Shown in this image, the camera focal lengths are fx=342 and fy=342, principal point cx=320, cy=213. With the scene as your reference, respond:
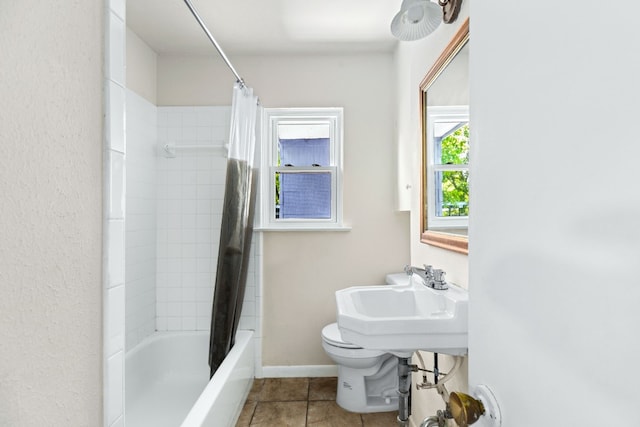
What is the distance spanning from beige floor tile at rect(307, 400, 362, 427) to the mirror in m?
1.16

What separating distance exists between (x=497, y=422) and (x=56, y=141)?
31.8 inches

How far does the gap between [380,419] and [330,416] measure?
29cm

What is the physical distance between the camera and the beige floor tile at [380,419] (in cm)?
193

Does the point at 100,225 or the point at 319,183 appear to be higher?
the point at 319,183

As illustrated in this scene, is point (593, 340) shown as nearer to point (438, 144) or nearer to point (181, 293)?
point (438, 144)

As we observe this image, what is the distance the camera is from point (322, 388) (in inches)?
90.7

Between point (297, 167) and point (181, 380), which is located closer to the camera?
point (181, 380)

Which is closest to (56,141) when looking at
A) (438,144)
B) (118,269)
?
(118,269)

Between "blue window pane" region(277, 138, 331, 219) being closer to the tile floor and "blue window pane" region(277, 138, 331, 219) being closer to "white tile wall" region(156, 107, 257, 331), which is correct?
"white tile wall" region(156, 107, 257, 331)

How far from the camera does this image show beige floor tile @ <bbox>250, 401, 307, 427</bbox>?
1.93 m

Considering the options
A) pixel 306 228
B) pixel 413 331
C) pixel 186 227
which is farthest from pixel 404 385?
pixel 186 227

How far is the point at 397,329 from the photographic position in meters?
1.07

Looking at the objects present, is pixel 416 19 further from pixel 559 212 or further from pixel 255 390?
pixel 255 390

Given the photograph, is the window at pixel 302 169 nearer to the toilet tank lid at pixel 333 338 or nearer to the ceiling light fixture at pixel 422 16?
the toilet tank lid at pixel 333 338
